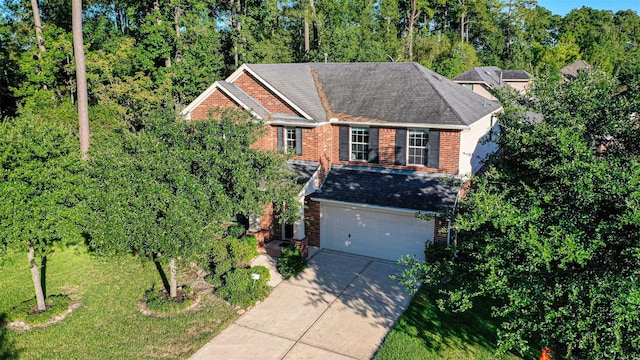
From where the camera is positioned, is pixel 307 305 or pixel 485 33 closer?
pixel 307 305

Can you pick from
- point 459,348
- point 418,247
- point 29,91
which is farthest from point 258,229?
point 29,91

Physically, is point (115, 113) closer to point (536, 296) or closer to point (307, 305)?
point (307, 305)

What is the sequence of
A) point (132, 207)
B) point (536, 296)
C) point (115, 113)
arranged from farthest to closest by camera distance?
point (115, 113), point (132, 207), point (536, 296)

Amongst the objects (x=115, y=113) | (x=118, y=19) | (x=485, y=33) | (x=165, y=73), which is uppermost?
(x=485, y=33)

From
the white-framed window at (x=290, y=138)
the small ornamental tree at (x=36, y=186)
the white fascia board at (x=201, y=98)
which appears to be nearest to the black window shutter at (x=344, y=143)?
the white-framed window at (x=290, y=138)

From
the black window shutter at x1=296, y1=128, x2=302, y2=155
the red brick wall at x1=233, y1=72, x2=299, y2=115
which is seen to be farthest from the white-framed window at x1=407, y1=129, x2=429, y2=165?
the red brick wall at x1=233, y1=72, x2=299, y2=115

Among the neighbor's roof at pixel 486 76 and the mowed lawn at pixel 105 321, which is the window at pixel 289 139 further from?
the neighbor's roof at pixel 486 76

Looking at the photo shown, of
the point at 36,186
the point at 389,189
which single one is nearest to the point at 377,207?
the point at 389,189
